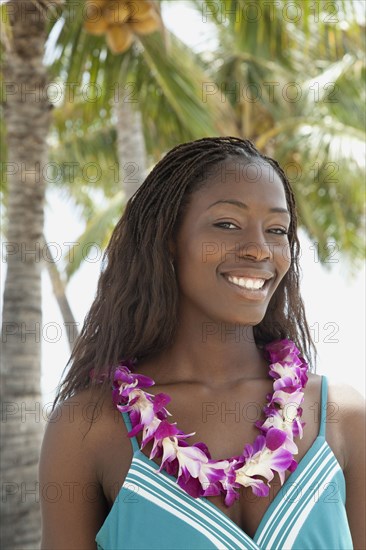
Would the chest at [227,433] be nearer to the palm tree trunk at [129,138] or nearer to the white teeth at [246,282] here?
the white teeth at [246,282]

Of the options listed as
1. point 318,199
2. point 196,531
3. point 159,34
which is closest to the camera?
point 196,531

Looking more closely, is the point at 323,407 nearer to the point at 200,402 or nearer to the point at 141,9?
the point at 200,402

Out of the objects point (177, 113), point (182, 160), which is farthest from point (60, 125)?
point (182, 160)

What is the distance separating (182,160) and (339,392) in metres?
0.80

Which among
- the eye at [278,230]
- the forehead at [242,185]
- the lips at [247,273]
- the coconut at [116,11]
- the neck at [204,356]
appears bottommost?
the neck at [204,356]

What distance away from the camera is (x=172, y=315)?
255 cm

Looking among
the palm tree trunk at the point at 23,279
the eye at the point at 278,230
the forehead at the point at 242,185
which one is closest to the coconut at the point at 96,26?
the palm tree trunk at the point at 23,279

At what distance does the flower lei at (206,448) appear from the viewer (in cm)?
234

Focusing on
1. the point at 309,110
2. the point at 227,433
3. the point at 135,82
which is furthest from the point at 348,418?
the point at 309,110

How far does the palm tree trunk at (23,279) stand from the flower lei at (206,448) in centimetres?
279

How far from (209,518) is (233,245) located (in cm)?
70

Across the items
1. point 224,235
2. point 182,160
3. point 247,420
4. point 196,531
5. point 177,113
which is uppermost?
point 177,113

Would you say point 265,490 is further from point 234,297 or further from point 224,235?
point 224,235

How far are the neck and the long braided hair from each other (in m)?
0.04
